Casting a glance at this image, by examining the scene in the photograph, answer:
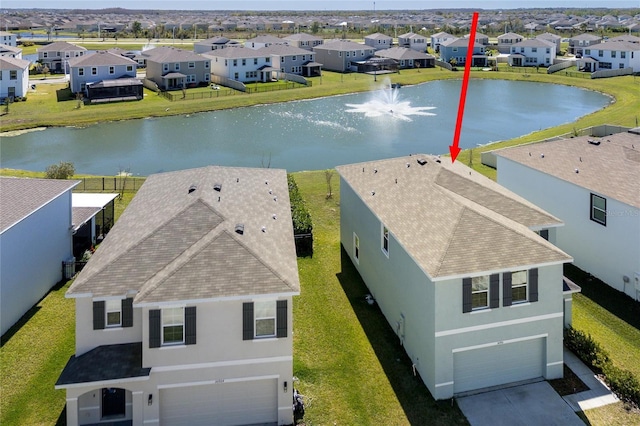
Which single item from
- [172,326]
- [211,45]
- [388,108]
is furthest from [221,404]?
[211,45]

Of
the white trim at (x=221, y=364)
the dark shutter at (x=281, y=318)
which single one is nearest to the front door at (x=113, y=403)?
the white trim at (x=221, y=364)

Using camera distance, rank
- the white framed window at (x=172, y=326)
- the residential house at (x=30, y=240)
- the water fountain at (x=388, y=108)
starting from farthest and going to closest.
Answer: the water fountain at (x=388, y=108)
the residential house at (x=30, y=240)
the white framed window at (x=172, y=326)

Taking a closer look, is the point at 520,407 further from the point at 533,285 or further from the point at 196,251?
the point at 196,251

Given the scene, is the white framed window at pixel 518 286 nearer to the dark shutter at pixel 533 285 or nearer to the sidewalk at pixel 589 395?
the dark shutter at pixel 533 285

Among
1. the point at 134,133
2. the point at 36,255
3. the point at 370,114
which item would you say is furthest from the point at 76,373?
the point at 370,114

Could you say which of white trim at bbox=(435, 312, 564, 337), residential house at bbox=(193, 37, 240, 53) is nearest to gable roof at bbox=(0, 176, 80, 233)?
white trim at bbox=(435, 312, 564, 337)
